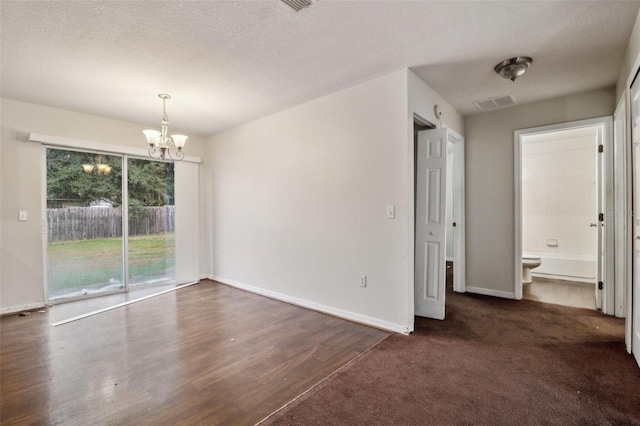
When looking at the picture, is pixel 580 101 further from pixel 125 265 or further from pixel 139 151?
pixel 125 265

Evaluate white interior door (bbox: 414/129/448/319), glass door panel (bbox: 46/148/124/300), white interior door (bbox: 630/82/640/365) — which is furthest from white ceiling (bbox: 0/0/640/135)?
glass door panel (bbox: 46/148/124/300)

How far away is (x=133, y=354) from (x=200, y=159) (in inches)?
136

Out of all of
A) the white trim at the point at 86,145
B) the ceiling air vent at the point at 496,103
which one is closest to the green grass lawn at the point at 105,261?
the white trim at the point at 86,145

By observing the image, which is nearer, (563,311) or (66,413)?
(66,413)

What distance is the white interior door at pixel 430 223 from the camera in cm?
317

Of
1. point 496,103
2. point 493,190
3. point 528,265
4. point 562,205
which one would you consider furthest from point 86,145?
point 562,205

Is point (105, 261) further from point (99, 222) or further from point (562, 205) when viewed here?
point (562, 205)

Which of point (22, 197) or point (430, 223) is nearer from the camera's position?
point (430, 223)

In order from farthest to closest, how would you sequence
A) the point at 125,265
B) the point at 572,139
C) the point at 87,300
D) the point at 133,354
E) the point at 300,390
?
the point at 572,139 < the point at 125,265 < the point at 87,300 < the point at 133,354 < the point at 300,390

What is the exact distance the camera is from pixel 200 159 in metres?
5.21

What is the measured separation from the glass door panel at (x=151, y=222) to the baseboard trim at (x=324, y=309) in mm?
1098

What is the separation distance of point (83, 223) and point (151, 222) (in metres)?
0.86

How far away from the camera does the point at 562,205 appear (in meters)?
5.22

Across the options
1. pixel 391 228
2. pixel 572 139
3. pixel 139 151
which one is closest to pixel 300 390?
pixel 391 228
